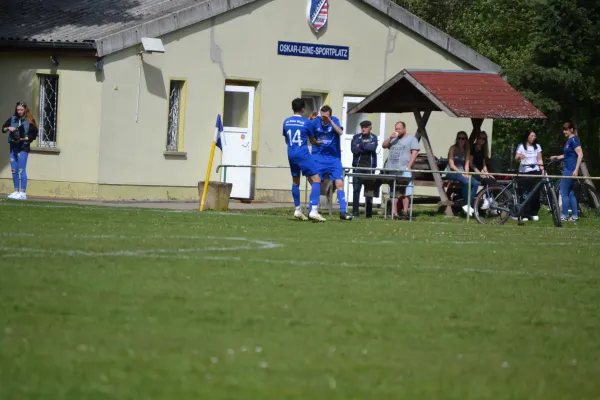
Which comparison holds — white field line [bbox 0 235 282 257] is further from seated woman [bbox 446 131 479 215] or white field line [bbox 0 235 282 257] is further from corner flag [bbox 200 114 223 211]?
seated woman [bbox 446 131 479 215]

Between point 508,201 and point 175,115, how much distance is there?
28.7 ft

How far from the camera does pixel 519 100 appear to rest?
77.0 feet

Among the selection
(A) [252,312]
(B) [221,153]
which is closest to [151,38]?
(B) [221,153]

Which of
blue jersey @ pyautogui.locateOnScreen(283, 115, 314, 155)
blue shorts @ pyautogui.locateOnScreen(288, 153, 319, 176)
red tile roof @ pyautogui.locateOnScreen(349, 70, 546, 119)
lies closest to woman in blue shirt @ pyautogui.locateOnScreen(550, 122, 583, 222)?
red tile roof @ pyautogui.locateOnScreen(349, 70, 546, 119)

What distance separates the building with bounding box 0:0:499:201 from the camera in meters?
25.5

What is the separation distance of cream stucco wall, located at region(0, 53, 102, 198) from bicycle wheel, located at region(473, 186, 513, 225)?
27.5 feet

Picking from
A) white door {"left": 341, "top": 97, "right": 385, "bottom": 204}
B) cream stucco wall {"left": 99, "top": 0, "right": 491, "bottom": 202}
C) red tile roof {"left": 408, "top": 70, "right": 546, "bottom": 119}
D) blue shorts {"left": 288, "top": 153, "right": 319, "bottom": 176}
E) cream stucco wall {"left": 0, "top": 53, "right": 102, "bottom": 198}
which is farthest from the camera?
white door {"left": 341, "top": 97, "right": 385, "bottom": 204}

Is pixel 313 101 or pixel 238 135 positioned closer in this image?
pixel 238 135

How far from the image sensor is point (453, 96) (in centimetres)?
2294

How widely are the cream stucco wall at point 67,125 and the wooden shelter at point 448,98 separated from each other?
544 centimetres

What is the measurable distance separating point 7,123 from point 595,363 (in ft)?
61.4

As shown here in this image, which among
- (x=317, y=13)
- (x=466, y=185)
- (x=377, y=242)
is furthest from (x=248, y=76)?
(x=377, y=242)

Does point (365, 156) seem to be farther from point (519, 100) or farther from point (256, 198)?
point (256, 198)

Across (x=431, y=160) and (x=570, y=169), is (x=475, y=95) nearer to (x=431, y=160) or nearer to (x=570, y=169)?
(x=431, y=160)
